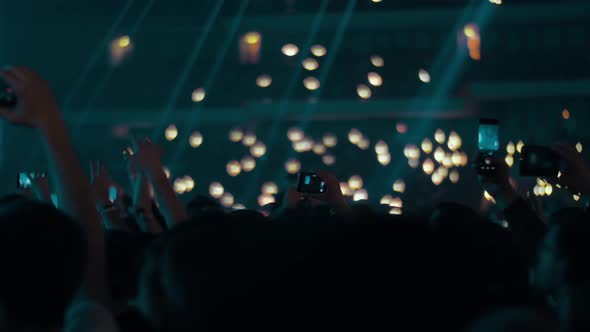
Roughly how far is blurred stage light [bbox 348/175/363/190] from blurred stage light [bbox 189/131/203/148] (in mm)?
2159

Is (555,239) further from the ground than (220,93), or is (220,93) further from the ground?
(220,93)

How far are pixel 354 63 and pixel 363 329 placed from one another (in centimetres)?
1035

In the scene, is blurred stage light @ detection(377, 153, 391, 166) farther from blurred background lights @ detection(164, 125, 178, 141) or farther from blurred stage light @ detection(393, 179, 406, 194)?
blurred background lights @ detection(164, 125, 178, 141)

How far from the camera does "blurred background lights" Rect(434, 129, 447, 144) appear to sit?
10.9 m

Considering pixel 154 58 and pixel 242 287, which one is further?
pixel 154 58

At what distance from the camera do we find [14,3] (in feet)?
34.7

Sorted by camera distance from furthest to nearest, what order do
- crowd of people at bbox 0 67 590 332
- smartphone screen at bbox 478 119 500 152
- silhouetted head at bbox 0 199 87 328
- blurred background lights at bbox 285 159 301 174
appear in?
blurred background lights at bbox 285 159 301 174, smartphone screen at bbox 478 119 500 152, silhouetted head at bbox 0 199 87 328, crowd of people at bbox 0 67 590 332

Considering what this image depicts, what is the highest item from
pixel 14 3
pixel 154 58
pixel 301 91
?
pixel 14 3

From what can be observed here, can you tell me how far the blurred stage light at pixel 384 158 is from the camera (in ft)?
36.1

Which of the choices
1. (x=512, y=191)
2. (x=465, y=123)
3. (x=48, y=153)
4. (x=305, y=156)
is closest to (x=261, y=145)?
(x=305, y=156)

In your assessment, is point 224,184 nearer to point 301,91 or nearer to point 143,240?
point 301,91

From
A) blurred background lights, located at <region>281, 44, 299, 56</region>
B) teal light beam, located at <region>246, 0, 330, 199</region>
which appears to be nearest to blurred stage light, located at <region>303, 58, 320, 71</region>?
teal light beam, located at <region>246, 0, 330, 199</region>

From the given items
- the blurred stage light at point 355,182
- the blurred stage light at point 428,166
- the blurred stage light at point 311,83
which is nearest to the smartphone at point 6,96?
the blurred stage light at point 428,166

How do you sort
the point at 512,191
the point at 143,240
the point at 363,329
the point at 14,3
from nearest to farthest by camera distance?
the point at 363,329, the point at 143,240, the point at 512,191, the point at 14,3
